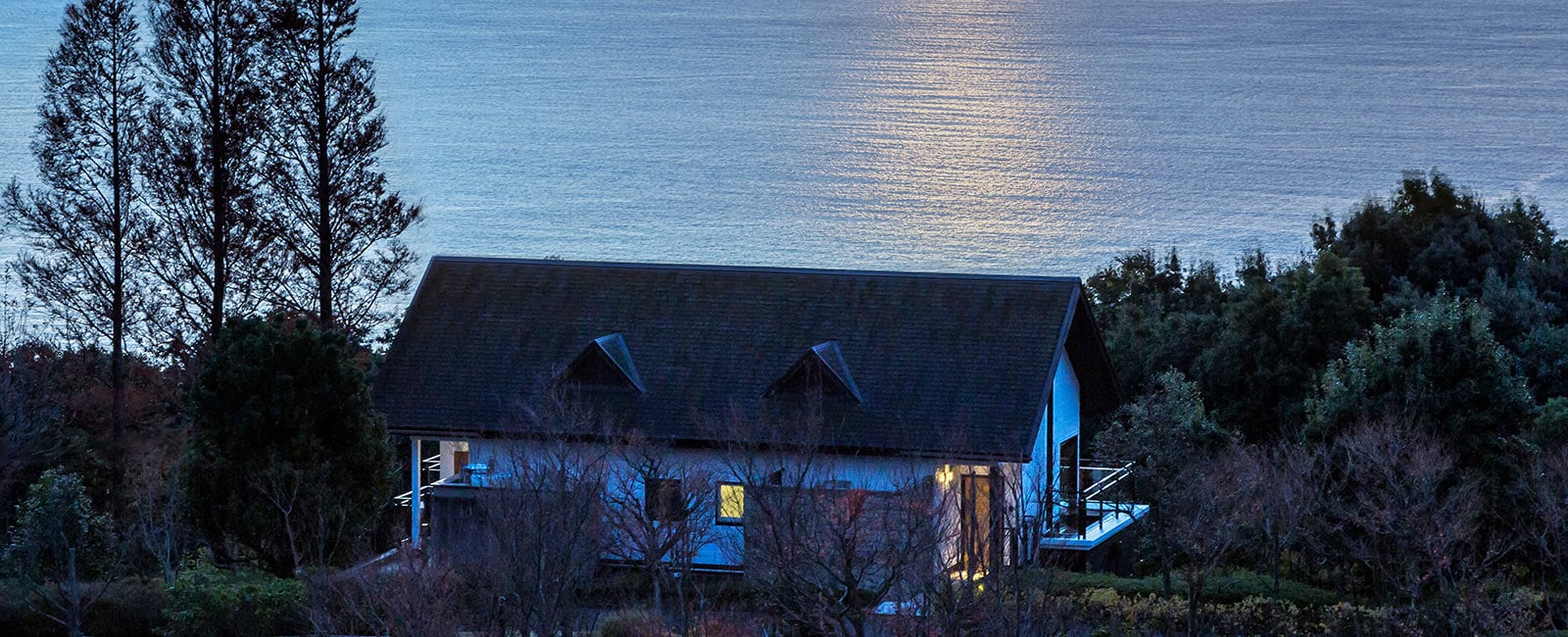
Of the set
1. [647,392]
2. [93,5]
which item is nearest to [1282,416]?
[647,392]

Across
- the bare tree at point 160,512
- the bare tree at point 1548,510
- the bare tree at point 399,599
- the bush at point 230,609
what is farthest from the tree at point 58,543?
the bare tree at point 1548,510

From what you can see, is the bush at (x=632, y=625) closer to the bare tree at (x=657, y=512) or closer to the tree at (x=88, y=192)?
the bare tree at (x=657, y=512)

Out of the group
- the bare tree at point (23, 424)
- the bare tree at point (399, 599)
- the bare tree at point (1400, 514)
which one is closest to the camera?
the bare tree at point (399, 599)

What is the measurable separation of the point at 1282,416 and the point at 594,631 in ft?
60.6

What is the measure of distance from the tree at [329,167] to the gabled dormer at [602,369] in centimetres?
866

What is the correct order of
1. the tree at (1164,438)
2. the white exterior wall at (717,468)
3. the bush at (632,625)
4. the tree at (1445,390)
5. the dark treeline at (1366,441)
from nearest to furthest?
the bush at (632,625), the dark treeline at (1366,441), the white exterior wall at (717,468), the tree at (1445,390), the tree at (1164,438)

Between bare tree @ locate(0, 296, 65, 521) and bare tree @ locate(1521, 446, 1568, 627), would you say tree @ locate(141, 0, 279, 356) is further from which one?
bare tree @ locate(1521, 446, 1568, 627)

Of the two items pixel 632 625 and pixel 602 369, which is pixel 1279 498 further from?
pixel 602 369

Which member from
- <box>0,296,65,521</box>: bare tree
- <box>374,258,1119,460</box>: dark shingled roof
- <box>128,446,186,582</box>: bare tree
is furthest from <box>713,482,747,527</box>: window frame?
<box>0,296,65,521</box>: bare tree

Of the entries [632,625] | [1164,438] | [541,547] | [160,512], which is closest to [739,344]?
[1164,438]

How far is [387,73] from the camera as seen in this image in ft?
398

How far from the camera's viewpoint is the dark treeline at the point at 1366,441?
26.6 meters

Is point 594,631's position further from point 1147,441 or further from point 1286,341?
point 1286,341

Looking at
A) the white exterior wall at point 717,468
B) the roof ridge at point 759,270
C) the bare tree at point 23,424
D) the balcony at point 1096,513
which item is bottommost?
the balcony at point 1096,513
